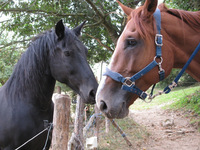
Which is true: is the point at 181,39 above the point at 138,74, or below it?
above

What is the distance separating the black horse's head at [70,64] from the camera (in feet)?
7.23

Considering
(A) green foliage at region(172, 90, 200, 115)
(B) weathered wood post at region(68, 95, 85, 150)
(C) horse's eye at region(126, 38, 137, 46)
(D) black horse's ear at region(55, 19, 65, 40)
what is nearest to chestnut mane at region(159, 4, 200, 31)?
(C) horse's eye at region(126, 38, 137, 46)

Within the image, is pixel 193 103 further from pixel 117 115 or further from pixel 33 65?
pixel 33 65

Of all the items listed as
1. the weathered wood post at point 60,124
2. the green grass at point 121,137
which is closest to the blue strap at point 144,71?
the weathered wood post at point 60,124

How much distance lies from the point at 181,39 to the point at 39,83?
1793mm

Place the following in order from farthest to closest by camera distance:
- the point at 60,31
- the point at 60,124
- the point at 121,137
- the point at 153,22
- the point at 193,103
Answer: the point at 193,103, the point at 121,137, the point at 60,31, the point at 60,124, the point at 153,22

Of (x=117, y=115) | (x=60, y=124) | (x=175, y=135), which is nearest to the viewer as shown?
(x=117, y=115)

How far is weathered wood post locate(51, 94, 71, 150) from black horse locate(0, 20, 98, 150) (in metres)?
0.21

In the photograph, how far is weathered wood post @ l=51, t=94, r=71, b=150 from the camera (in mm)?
2145

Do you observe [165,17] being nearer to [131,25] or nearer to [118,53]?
[131,25]

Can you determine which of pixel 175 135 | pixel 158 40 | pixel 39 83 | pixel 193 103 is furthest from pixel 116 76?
pixel 193 103

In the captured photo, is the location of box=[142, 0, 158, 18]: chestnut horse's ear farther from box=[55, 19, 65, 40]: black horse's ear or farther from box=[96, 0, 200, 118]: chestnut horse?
box=[55, 19, 65, 40]: black horse's ear

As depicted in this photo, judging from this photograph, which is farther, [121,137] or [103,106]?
[121,137]

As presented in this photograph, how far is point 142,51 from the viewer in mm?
1534
